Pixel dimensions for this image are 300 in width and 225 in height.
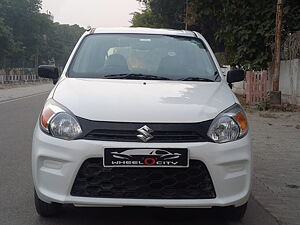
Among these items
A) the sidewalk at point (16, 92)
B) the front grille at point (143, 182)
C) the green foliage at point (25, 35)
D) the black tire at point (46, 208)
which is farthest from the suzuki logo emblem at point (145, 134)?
the green foliage at point (25, 35)

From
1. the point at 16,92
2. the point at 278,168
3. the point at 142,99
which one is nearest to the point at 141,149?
the point at 142,99

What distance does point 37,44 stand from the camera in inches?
2982

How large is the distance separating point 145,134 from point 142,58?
1.69 m

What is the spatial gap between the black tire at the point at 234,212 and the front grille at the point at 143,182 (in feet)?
2.23

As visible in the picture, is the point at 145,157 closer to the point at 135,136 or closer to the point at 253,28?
the point at 135,136

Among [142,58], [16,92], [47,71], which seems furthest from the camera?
[16,92]

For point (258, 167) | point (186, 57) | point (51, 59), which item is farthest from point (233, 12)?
point (51, 59)

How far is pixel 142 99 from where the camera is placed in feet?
13.2

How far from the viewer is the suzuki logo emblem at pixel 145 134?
3.68 metres

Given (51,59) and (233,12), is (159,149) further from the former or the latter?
(51,59)

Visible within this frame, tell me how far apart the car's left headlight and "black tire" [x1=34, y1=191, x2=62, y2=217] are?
27.9 inches

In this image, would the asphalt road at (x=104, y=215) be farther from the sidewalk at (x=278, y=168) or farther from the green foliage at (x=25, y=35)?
the green foliage at (x=25, y=35)

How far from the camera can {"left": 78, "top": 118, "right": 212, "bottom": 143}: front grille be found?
12.1 ft

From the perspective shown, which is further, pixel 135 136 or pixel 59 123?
pixel 59 123
